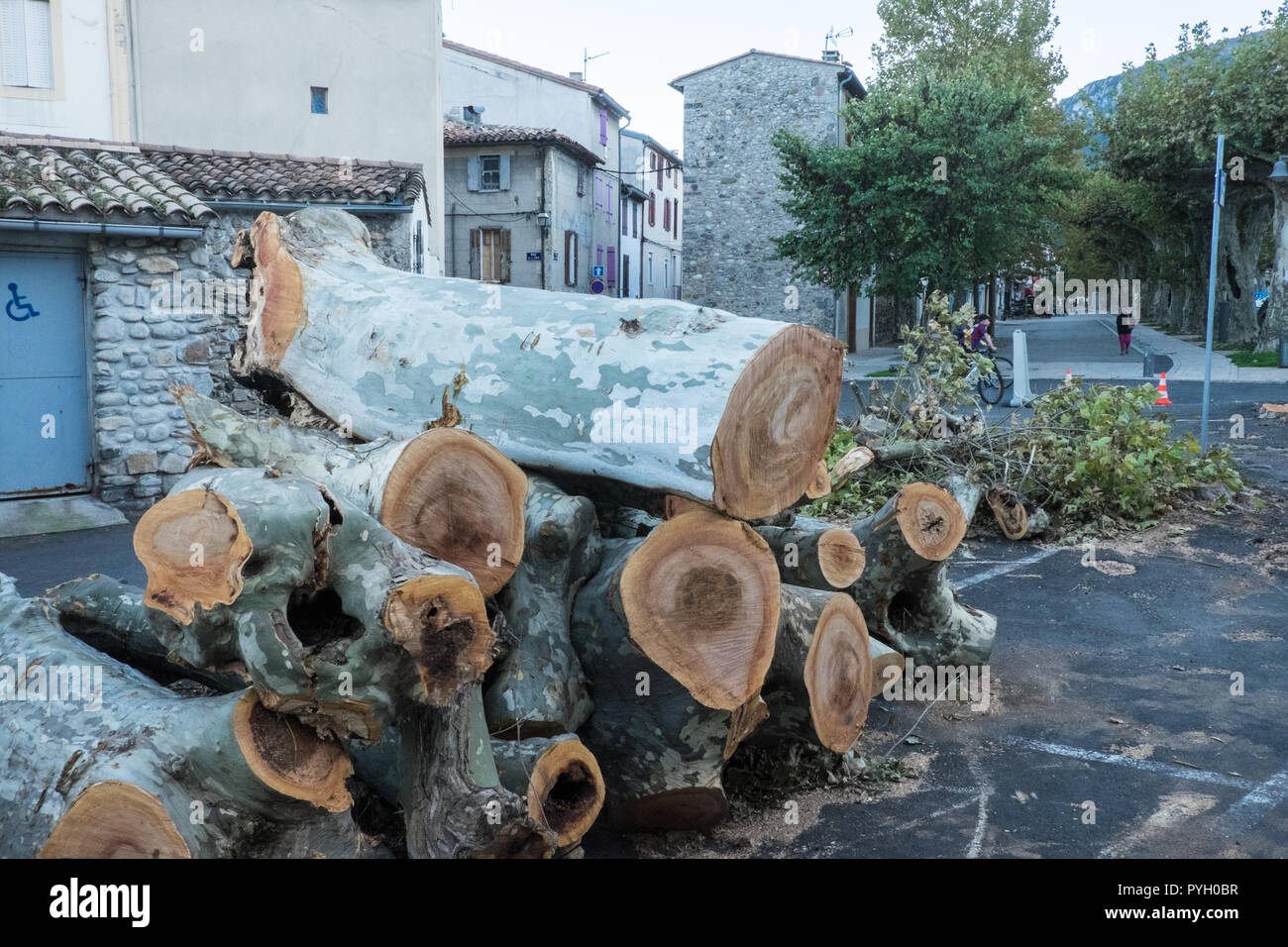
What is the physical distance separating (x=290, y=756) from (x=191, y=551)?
1.97 feet

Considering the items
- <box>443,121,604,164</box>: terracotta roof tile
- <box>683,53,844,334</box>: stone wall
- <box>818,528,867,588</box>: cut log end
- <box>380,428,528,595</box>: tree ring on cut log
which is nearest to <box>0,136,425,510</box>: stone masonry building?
<box>818,528,867,588</box>: cut log end

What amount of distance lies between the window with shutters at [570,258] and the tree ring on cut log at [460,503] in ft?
106

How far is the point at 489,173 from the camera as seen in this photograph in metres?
33.2

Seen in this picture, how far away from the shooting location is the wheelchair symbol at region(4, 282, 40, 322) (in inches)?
400

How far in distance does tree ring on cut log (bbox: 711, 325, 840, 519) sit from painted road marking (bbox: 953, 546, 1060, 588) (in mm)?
3893

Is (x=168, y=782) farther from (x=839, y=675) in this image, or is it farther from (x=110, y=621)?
(x=839, y=675)

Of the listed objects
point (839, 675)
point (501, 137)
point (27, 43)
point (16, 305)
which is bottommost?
point (839, 675)

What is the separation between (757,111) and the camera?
111ft

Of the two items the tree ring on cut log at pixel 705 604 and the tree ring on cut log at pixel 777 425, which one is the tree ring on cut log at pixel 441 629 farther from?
the tree ring on cut log at pixel 777 425

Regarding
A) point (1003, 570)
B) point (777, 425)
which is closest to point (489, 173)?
point (1003, 570)

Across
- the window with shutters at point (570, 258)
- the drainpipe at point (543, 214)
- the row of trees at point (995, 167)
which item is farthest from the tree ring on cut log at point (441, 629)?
the window with shutters at point (570, 258)

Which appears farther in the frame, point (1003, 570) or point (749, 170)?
point (749, 170)
